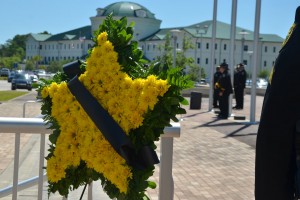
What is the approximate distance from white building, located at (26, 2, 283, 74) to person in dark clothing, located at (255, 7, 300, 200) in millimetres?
90021

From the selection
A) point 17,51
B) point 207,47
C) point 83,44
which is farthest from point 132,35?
point 17,51

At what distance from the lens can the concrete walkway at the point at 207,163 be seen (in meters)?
6.58

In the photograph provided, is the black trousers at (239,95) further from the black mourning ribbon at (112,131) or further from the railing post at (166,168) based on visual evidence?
the black mourning ribbon at (112,131)

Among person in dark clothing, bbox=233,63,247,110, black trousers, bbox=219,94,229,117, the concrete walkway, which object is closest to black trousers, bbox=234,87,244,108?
person in dark clothing, bbox=233,63,247,110

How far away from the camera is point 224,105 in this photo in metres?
18.4

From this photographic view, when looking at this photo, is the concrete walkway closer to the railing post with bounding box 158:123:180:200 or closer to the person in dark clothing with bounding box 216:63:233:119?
the railing post with bounding box 158:123:180:200

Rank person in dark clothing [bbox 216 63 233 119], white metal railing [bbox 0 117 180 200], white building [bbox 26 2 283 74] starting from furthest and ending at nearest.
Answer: white building [bbox 26 2 283 74]
person in dark clothing [bbox 216 63 233 119]
white metal railing [bbox 0 117 180 200]

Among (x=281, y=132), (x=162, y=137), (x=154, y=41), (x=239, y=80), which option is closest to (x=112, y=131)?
(x=162, y=137)

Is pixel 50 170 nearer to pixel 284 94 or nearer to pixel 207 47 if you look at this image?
pixel 284 94

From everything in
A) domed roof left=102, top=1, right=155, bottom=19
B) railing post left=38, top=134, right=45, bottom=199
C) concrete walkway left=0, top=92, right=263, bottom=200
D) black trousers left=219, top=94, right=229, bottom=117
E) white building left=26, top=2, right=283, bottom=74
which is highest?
domed roof left=102, top=1, right=155, bottom=19

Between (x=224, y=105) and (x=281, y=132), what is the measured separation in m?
16.8

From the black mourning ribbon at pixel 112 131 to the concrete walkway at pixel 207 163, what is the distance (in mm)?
900

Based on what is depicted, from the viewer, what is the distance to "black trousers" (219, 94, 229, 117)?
1831cm

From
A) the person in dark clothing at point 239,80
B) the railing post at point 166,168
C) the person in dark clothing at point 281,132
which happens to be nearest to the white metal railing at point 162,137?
the railing post at point 166,168
